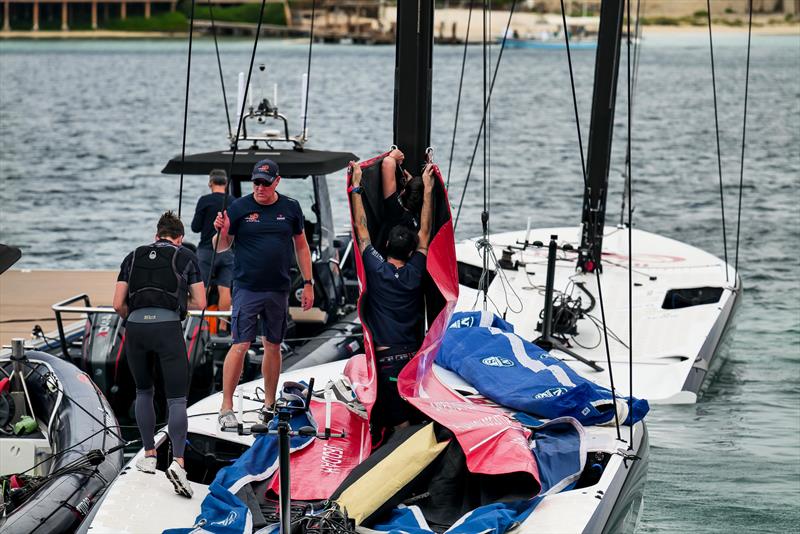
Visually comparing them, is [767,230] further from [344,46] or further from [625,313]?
[344,46]

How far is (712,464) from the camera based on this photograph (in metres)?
11.2

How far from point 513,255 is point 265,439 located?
7225 mm

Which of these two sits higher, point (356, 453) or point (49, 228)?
point (356, 453)

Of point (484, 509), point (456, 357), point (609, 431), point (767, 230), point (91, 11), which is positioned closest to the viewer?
point (484, 509)

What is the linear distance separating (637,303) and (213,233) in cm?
430

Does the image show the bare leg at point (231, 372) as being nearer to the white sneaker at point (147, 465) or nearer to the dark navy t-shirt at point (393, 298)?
the white sneaker at point (147, 465)

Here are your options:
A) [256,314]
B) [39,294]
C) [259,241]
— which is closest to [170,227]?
[259,241]

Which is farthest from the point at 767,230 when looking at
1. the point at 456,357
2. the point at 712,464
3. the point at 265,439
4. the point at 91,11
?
the point at 91,11

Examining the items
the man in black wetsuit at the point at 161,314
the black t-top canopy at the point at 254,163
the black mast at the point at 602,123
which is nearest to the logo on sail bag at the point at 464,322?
the man in black wetsuit at the point at 161,314

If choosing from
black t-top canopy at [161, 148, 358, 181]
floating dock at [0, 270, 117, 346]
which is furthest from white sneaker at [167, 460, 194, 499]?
floating dock at [0, 270, 117, 346]

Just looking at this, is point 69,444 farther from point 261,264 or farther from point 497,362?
point 497,362

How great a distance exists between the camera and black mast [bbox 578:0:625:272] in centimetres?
1348

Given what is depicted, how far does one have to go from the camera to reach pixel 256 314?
8.48 metres

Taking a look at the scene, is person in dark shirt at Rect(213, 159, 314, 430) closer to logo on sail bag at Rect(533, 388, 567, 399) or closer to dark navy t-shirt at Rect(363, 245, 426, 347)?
dark navy t-shirt at Rect(363, 245, 426, 347)
